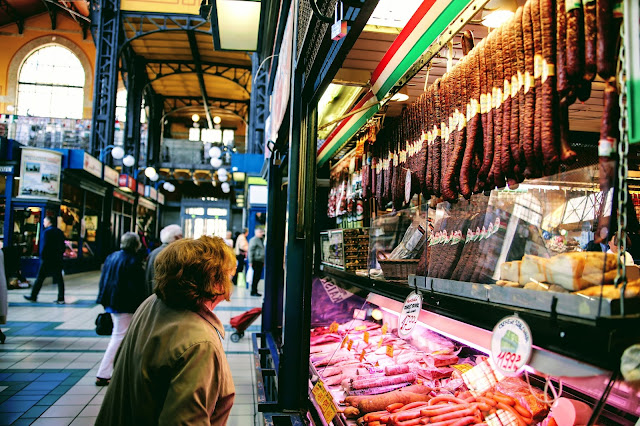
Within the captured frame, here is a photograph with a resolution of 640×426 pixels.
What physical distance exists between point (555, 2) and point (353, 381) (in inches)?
89.7

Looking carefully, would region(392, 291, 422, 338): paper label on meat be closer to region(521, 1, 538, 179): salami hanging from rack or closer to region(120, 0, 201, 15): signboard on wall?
region(521, 1, 538, 179): salami hanging from rack

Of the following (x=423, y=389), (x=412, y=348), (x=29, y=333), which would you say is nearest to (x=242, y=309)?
(x=29, y=333)

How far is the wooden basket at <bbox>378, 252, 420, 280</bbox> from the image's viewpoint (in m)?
2.61

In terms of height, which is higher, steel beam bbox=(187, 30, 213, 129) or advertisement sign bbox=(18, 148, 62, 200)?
steel beam bbox=(187, 30, 213, 129)

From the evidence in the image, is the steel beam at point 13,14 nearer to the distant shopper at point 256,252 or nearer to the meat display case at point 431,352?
the distant shopper at point 256,252

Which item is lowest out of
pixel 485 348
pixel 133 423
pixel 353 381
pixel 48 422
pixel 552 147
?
pixel 48 422

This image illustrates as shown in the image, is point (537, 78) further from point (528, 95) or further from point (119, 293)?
point (119, 293)

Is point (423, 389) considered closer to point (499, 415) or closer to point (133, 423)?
point (499, 415)

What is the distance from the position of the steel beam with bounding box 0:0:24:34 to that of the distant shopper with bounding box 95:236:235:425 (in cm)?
2446

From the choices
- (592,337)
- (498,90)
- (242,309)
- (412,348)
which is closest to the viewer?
(592,337)

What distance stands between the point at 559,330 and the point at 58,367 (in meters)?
5.68

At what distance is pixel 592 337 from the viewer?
42.4 inches

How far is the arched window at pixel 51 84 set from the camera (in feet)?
68.5

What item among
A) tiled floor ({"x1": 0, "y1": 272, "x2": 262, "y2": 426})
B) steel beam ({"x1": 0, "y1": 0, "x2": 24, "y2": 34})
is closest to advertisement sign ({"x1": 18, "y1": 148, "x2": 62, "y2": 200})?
tiled floor ({"x1": 0, "y1": 272, "x2": 262, "y2": 426})
